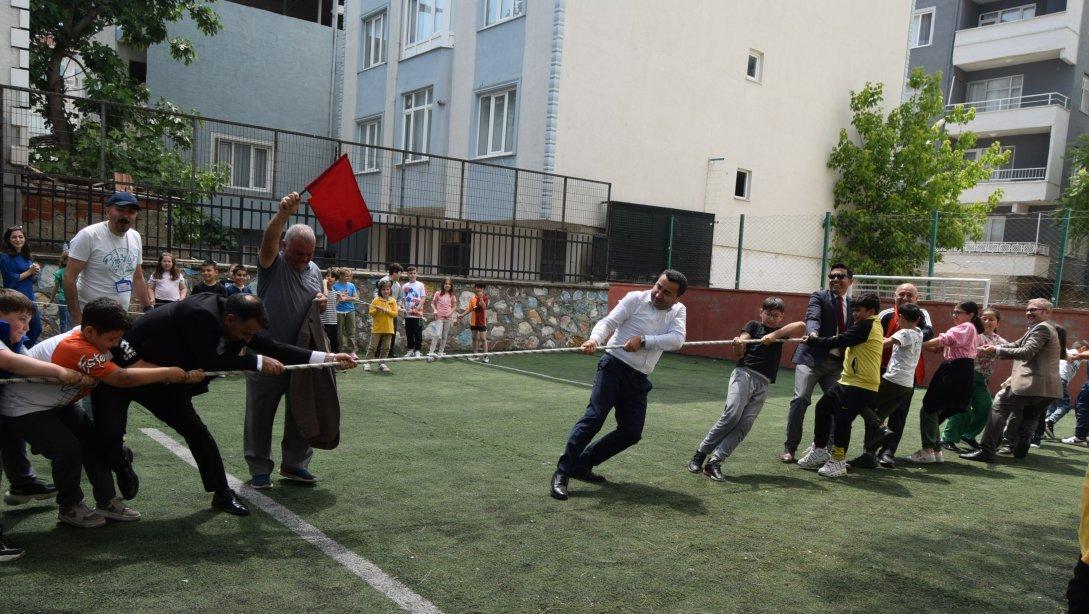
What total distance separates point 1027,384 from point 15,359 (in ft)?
28.4

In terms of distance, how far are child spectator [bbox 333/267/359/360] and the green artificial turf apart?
214 inches

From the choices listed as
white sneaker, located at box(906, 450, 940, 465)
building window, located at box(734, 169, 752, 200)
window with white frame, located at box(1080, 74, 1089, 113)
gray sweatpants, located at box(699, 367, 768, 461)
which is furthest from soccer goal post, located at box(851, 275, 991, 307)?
window with white frame, located at box(1080, 74, 1089, 113)

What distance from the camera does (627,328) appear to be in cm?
616

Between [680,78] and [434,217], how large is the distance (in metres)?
7.62

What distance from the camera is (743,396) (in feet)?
21.7

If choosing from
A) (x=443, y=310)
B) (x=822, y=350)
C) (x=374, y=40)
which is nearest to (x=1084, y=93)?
(x=374, y=40)

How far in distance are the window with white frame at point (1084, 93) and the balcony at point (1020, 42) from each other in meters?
1.26

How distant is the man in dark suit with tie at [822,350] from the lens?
7281 millimetres

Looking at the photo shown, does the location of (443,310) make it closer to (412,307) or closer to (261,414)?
(412,307)

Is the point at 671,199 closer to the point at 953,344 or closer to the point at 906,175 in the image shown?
the point at 906,175

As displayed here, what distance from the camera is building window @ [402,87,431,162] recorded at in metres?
20.9

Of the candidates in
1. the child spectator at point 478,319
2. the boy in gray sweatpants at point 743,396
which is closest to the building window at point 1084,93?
the child spectator at point 478,319

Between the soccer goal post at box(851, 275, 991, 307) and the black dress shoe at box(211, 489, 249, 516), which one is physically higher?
the soccer goal post at box(851, 275, 991, 307)

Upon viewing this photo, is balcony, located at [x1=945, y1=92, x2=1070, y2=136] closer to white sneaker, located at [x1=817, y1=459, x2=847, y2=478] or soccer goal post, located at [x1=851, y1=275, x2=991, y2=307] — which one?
soccer goal post, located at [x1=851, y1=275, x2=991, y2=307]
